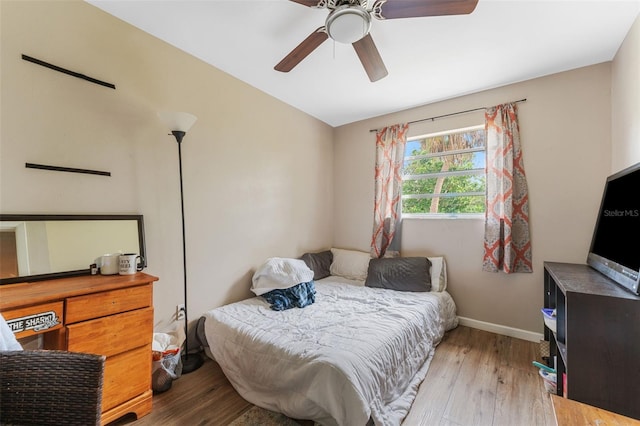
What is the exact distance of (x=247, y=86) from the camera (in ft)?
8.58

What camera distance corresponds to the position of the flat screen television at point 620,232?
4.41 ft

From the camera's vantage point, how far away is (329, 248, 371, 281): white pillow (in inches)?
127

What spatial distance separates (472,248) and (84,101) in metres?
3.53

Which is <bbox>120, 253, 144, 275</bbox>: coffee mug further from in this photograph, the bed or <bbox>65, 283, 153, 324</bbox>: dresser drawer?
the bed

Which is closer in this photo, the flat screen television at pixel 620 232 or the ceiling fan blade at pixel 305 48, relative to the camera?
the flat screen television at pixel 620 232

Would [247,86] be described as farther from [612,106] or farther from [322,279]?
[612,106]

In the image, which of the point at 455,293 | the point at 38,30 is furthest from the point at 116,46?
the point at 455,293

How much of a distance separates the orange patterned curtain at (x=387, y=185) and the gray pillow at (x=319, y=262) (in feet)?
2.00

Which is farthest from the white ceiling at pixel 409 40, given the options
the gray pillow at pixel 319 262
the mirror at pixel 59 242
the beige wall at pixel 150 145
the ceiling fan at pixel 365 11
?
the gray pillow at pixel 319 262

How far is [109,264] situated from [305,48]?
6.20 feet

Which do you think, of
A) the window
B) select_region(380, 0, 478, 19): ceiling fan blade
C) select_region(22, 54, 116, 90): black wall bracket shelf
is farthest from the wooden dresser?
the window

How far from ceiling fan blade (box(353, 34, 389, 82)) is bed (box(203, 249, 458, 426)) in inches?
71.9

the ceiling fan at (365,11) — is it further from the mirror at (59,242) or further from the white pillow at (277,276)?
the white pillow at (277,276)

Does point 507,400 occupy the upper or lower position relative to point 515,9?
lower
